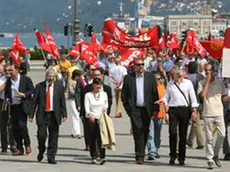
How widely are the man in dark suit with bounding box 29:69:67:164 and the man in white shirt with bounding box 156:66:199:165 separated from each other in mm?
1486

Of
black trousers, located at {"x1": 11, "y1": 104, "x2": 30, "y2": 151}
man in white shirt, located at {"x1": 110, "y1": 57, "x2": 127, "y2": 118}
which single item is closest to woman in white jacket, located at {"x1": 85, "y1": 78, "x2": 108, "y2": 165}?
black trousers, located at {"x1": 11, "y1": 104, "x2": 30, "y2": 151}

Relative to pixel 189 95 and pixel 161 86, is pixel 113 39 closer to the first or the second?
pixel 161 86

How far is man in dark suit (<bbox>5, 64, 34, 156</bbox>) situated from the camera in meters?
→ 14.5

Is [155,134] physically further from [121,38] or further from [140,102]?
[121,38]

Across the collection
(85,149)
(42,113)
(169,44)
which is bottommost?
(169,44)

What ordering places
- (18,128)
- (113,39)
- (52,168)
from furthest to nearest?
1. (113,39)
2. (18,128)
3. (52,168)

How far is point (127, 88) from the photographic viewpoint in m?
13.6

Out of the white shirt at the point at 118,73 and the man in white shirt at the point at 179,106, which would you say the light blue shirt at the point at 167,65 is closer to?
the white shirt at the point at 118,73

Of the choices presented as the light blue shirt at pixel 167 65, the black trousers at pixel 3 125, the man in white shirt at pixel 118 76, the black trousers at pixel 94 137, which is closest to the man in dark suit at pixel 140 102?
the black trousers at pixel 94 137

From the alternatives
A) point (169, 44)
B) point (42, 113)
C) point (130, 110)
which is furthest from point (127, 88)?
point (169, 44)

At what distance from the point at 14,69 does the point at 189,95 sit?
2.91 meters

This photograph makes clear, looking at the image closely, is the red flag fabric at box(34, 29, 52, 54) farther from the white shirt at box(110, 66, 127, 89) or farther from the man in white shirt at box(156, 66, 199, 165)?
the man in white shirt at box(156, 66, 199, 165)

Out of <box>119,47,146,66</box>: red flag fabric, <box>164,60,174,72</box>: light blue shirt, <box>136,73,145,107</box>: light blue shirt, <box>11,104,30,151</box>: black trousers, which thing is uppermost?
<box>136,73,145,107</box>: light blue shirt

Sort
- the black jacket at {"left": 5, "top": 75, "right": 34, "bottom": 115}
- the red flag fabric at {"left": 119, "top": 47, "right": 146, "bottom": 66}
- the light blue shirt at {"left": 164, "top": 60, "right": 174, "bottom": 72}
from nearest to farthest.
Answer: the black jacket at {"left": 5, "top": 75, "right": 34, "bottom": 115}, the red flag fabric at {"left": 119, "top": 47, "right": 146, "bottom": 66}, the light blue shirt at {"left": 164, "top": 60, "right": 174, "bottom": 72}
